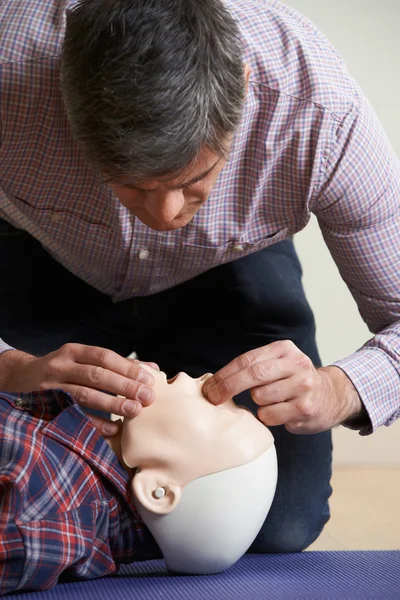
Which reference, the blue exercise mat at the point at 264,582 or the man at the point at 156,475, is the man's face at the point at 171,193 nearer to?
the man at the point at 156,475

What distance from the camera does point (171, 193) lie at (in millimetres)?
1189

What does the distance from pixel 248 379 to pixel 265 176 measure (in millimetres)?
445

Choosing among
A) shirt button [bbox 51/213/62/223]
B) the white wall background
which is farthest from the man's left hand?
the white wall background

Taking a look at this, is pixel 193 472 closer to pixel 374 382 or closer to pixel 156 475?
pixel 156 475

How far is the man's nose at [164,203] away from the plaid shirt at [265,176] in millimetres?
295

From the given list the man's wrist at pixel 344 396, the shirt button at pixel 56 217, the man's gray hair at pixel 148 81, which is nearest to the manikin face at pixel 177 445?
the man's wrist at pixel 344 396

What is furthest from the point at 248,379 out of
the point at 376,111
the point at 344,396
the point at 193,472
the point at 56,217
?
the point at 376,111

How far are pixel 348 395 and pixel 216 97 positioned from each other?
1.87 ft

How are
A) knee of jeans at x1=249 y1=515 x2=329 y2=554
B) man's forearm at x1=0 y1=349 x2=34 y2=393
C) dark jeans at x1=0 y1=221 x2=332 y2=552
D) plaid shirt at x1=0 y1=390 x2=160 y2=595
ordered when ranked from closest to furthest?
plaid shirt at x1=0 y1=390 x2=160 y2=595 < man's forearm at x1=0 y1=349 x2=34 y2=393 < knee of jeans at x1=249 y1=515 x2=329 y2=554 < dark jeans at x1=0 y1=221 x2=332 y2=552

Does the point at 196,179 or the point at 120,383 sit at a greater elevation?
the point at 196,179

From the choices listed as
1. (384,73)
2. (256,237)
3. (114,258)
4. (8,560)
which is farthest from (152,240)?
(384,73)

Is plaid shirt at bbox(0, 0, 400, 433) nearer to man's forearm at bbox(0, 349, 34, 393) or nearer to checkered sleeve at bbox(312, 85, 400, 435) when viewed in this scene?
checkered sleeve at bbox(312, 85, 400, 435)

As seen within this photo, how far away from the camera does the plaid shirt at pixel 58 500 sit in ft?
3.49

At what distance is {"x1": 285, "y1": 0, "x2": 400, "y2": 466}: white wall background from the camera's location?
8.45 ft
